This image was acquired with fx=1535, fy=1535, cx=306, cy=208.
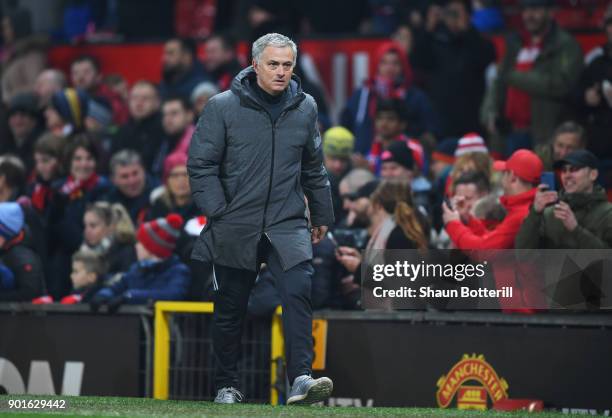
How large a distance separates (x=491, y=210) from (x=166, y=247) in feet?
8.38

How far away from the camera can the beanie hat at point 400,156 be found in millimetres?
12594

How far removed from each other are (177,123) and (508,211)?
18.0 feet

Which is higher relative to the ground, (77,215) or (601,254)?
(77,215)

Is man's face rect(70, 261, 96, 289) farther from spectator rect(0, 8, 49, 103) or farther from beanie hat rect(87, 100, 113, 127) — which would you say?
spectator rect(0, 8, 49, 103)

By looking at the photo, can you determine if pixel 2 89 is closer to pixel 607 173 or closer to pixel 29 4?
pixel 29 4

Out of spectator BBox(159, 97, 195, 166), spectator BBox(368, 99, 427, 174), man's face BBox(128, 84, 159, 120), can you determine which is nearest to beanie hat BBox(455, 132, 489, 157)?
spectator BBox(368, 99, 427, 174)

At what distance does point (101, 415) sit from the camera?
838 centimetres

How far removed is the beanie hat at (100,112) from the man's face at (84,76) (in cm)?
46

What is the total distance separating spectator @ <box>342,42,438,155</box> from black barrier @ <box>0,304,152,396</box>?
4265 mm

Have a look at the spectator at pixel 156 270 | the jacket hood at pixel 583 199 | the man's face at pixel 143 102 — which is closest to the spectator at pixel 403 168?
the spectator at pixel 156 270

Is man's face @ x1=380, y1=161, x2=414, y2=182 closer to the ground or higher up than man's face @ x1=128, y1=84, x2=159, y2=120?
closer to the ground

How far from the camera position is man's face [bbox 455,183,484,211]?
11632mm

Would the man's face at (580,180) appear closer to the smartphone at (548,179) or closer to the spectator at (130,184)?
the smartphone at (548,179)

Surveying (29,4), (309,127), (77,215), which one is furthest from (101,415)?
(29,4)
